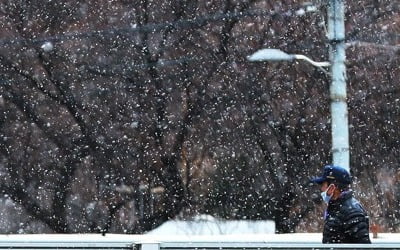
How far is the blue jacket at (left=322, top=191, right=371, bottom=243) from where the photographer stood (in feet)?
24.1

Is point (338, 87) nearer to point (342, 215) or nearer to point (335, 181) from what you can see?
point (335, 181)

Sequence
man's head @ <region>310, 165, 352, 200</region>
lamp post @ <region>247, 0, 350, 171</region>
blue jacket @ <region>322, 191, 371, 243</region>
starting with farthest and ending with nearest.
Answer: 1. lamp post @ <region>247, 0, 350, 171</region>
2. man's head @ <region>310, 165, 352, 200</region>
3. blue jacket @ <region>322, 191, 371, 243</region>

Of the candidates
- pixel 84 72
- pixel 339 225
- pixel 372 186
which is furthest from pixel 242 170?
pixel 339 225

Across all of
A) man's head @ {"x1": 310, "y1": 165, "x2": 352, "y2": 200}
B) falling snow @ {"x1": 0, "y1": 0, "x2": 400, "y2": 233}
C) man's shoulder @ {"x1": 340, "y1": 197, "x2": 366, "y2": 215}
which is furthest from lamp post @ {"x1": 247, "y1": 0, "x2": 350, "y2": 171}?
falling snow @ {"x1": 0, "y1": 0, "x2": 400, "y2": 233}

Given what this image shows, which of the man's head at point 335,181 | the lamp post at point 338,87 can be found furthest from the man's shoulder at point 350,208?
the lamp post at point 338,87

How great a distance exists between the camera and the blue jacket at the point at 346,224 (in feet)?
24.1

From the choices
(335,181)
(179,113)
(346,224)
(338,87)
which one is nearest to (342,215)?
(346,224)

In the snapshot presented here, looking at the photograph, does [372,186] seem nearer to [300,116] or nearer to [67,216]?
[300,116]

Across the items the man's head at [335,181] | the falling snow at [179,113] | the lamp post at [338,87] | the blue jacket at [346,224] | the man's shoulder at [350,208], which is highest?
the falling snow at [179,113]

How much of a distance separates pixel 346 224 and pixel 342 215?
2.8 inches

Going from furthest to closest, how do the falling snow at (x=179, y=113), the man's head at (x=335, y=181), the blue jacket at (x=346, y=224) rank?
the falling snow at (x=179, y=113) → the man's head at (x=335, y=181) → the blue jacket at (x=346, y=224)

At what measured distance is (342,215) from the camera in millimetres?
7426

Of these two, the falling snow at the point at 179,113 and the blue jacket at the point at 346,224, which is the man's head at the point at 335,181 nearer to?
the blue jacket at the point at 346,224

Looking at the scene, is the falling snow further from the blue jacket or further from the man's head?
the blue jacket
